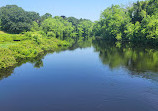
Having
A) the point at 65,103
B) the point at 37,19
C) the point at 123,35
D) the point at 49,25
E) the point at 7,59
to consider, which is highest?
the point at 37,19

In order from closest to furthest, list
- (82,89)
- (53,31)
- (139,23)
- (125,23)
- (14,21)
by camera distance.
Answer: (82,89) → (139,23) → (125,23) → (53,31) → (14,21)

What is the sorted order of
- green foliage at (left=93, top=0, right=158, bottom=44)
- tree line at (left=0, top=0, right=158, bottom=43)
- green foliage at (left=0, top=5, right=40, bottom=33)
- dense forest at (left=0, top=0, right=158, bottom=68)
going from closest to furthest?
1. dense forest at (left=0, top=0, right=158, bottom=68)
2. green foliage at (left=93, top=0, right=158, bottom=44)
3. tree line at (left=0, top=0, right=158, bottom=43)
4. green foliage at (left=0, top=5, right=40, bottom=33)

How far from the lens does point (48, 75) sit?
91.6 feet

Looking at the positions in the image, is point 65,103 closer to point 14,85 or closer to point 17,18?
point 14,85

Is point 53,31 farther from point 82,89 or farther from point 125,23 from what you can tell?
point 82,89

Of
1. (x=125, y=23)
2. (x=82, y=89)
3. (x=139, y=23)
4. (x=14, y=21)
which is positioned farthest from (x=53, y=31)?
(x=82, y=89)

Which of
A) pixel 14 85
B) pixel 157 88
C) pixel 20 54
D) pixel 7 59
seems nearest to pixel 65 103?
pixel 14 85

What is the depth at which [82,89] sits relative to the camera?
836 inches

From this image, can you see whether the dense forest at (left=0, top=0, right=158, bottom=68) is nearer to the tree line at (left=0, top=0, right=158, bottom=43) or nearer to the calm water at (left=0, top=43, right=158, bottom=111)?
the tree line at (left=0, top=0, right=158, bottom=43)

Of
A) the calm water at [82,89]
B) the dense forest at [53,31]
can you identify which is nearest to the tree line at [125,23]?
the dense forest at [53,31]

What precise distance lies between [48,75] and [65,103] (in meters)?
11.3

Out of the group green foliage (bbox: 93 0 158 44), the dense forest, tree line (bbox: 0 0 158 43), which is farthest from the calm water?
tree line (bbox: 0 0 158 43)

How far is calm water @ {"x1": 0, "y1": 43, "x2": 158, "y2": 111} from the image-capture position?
16891 millimetres

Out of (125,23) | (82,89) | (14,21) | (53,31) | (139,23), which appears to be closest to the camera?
(82,89)
